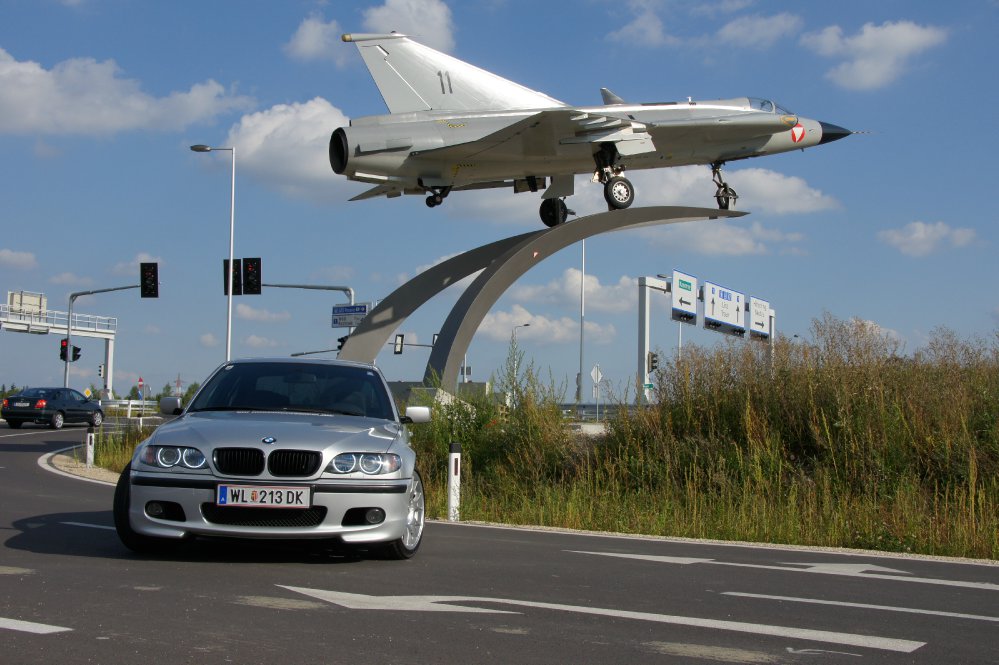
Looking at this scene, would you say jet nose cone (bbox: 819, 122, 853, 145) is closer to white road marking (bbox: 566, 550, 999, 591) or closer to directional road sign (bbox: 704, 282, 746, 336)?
directional road sign (bbox: 704, 282, 746, 336)

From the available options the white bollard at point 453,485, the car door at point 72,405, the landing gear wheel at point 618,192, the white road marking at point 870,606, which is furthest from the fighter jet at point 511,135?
the car door at point 72,405

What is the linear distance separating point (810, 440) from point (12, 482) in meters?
11.6

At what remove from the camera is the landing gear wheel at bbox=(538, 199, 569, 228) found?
2756 centimetres

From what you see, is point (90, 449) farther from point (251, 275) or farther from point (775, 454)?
point (251, 275)

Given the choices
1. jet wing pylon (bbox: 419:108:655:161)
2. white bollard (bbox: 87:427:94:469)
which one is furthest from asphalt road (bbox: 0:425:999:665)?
jet wing pylon (bbox: 419:108:655:161)

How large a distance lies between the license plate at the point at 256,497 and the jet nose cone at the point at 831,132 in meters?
26.6

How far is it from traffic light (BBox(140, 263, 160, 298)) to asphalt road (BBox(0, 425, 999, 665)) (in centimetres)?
3468

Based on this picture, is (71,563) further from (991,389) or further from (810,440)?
(991,389)

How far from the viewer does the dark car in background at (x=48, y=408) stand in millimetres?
41000

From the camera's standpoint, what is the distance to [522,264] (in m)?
22.2

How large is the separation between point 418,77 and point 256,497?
20.8m

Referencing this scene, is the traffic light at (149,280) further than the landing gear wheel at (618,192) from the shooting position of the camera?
Yes

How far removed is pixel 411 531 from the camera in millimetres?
7938

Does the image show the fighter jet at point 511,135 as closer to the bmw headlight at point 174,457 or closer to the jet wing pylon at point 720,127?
the jet wing pylon at point 720,127
